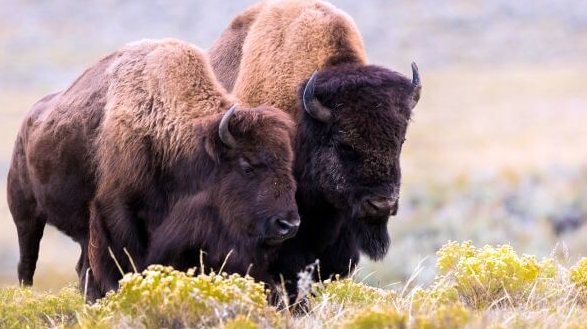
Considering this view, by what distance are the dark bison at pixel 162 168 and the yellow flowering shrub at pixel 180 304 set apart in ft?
4.66

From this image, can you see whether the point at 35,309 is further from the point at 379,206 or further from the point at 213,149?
the point at 379,206

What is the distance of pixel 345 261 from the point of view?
26.9ft

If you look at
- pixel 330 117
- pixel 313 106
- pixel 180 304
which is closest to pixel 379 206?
pixel 330 117

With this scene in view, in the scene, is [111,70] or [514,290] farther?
[111,70]

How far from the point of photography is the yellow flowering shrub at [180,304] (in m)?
4.99

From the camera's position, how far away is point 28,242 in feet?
30.1

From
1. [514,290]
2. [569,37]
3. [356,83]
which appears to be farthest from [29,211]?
[569,37]

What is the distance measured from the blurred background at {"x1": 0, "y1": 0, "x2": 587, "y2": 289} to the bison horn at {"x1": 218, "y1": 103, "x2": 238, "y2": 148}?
1420 millimetres

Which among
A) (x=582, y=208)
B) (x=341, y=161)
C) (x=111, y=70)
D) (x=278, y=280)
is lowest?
(x=582, y=208)

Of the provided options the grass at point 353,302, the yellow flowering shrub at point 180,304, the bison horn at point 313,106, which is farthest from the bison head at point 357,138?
the yellow flowering shrub at point 180,304

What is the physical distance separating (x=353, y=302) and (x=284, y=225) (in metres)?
0.62

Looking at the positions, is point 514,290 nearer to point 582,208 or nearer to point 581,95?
point 582,208

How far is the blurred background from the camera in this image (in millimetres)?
26828

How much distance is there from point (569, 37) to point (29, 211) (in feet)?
213
